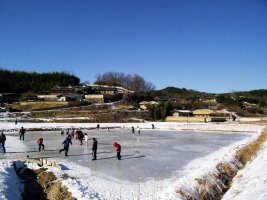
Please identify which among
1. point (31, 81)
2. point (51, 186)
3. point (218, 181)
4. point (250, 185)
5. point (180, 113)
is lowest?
point (51, 186)

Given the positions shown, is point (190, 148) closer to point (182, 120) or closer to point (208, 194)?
point (208, 194)

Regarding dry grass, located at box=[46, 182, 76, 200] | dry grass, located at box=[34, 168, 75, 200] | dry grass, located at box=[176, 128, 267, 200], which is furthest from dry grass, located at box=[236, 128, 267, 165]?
dry grass, located at box=[46, 182, 76, 200]

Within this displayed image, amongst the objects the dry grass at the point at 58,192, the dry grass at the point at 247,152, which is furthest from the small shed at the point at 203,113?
the dry grass at the point at 58,192

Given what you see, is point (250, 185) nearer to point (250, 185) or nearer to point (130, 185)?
point (250, 185)

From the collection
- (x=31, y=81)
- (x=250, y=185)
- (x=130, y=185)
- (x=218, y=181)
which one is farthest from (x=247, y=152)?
(x=31, y=81)

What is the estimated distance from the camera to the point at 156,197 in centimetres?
1365

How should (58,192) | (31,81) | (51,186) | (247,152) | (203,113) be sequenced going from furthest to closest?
(31,81) → (203,113) → (247,152) → (51,186) → (58,192)

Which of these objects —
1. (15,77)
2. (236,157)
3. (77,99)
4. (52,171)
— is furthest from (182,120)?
(15,77)

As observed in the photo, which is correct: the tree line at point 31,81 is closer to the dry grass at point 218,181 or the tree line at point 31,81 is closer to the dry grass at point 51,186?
the dry grass at point 218,181

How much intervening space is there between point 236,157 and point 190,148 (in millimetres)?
7372

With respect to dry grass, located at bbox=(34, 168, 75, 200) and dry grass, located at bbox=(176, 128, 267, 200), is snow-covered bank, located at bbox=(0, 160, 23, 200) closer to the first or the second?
dry grass, located at bbox=(34, 168, 75, 200)

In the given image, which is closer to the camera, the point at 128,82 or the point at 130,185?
the point at 130,185

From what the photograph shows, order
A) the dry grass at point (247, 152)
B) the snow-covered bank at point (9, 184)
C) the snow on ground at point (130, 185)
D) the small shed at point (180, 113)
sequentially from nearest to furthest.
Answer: the snow on ground at point (130, 185)
the snow-covered bank at point (9, 184)
the dry grass at point (247, 152)
the small shed at point (180, 113)

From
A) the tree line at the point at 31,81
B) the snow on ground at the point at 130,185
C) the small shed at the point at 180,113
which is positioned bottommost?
the snow on ground at the point at 130,185
